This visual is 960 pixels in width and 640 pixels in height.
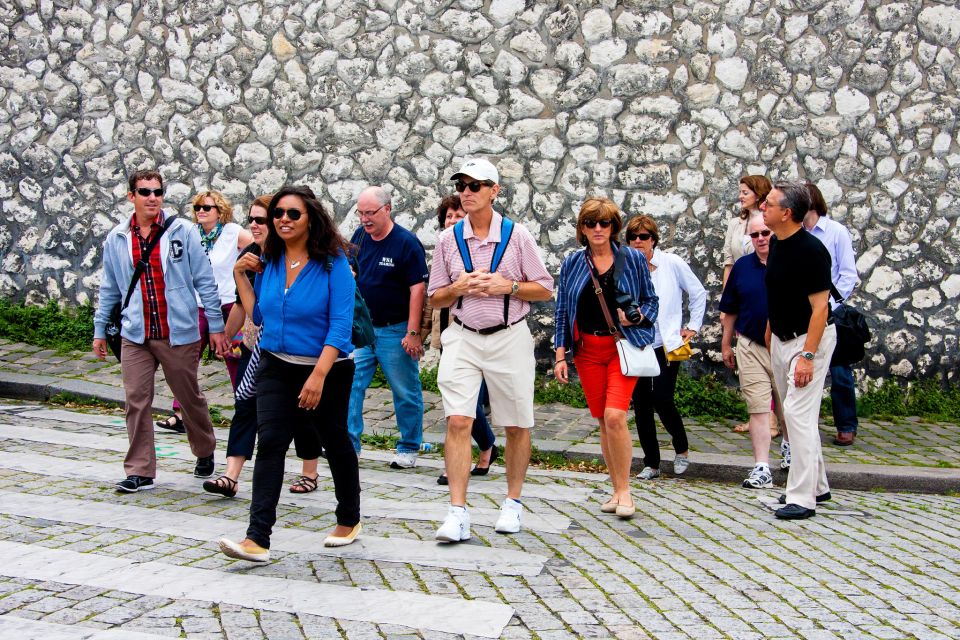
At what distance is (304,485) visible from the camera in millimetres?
6824

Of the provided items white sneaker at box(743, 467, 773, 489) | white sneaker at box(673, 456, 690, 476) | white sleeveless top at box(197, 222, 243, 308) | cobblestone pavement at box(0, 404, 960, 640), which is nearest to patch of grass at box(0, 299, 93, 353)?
white sleeveless top at box(197, 222, 243, 308)

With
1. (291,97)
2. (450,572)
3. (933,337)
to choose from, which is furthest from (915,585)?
(291,97)

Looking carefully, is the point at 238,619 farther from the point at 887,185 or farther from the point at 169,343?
the point at 887,185

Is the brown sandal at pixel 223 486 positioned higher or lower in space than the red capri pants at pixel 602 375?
lower

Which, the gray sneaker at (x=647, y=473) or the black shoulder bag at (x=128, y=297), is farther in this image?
the gray sneaker at (x=647, y=473)

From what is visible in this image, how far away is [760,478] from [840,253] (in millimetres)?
1834

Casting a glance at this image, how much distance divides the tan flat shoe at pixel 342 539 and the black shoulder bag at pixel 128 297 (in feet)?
7.01

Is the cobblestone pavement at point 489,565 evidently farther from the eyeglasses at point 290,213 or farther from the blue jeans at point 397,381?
the eyeglasses at point 290,213

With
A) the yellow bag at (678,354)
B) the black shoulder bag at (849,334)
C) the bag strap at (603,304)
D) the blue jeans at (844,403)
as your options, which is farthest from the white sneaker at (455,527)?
the blue jeans at (844,403)

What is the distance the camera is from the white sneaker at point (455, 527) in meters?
5.63

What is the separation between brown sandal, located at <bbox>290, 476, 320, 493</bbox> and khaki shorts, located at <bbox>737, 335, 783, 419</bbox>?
287 centimetres

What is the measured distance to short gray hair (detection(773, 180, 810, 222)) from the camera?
21.0 ft

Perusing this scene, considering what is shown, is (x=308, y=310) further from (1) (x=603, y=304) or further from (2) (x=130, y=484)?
(2) (x=130, y=484)

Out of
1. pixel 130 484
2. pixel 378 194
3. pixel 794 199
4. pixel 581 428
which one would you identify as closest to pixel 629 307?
pixel 794 199
